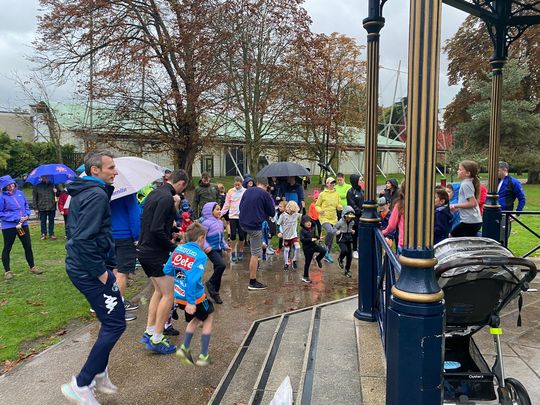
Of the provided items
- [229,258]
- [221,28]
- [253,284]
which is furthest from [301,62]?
[253,284]

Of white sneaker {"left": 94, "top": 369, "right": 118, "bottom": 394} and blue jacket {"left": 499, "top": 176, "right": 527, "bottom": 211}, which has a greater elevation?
blue jacket {"left": 499, "top": 176, "right": 527, "bottom": 211}

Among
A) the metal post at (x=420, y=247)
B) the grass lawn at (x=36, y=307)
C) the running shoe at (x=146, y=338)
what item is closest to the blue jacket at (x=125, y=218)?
the grass lawn at (x=36, y=307)

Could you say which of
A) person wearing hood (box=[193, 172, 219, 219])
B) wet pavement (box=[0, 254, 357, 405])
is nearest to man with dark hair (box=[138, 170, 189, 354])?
wet pavement (box=[0, 254, 357, 405])

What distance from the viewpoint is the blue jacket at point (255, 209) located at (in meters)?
6.98

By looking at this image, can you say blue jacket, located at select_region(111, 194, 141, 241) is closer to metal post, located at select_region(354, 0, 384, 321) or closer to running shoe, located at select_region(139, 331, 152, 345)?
running shoe, located at select_region(139, 331, 152, 345)

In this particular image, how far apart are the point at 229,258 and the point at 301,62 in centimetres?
1275

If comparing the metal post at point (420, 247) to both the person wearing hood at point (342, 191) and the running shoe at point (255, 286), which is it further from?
the person wearing hood at point (342, 191)

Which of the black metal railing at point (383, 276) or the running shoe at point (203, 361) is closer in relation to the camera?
the black metal railing at point (383, 276)

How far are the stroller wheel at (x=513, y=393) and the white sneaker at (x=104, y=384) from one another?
2960 mm

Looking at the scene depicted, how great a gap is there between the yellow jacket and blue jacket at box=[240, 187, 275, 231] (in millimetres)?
1707

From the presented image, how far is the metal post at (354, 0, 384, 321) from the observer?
13.8 feet

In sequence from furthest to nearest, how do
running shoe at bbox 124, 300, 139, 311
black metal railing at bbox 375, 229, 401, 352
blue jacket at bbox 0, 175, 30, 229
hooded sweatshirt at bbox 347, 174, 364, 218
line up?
hooded sweatshirt at bbox 347, 174, 364, 218, blue jacket at bbox 0, 175, 30, 229, running shoe at bbox 124, 300, 139, 311, black metal railing at bbox 375, 229, 401, 352

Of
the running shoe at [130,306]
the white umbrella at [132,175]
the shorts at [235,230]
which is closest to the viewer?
the white umbrella at [132,175]

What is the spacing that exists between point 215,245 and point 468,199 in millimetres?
3422
